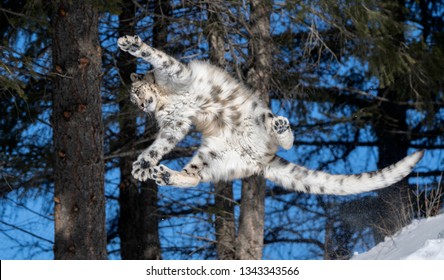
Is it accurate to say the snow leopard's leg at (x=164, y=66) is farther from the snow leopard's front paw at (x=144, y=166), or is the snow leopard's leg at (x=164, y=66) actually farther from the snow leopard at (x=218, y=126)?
the snow leopard's front paw at (x=144, y=166)

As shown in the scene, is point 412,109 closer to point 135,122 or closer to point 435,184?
point 435,184

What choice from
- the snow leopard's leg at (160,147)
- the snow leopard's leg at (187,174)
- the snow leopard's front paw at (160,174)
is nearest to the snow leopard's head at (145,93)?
the snow leopard's leg at (160,147)

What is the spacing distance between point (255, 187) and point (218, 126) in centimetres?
338

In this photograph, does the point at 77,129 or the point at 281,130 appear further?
the point at 77,129

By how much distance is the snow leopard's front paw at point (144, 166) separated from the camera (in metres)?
5.73

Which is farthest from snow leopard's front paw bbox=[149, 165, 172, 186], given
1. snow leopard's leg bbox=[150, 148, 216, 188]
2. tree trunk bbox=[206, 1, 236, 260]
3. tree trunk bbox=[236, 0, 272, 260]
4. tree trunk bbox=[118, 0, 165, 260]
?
→ tree trunk bbox=[118, 0, 165, 260]

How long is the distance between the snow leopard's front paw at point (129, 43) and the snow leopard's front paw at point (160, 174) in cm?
98

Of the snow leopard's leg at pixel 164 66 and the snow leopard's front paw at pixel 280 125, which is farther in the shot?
the snow leopard's leg at pixel 164 66

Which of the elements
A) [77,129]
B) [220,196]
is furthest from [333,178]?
[220,196]

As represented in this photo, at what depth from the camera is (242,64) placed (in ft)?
32.7

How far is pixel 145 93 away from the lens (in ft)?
21.9

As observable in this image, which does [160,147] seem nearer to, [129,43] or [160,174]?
[160,174]

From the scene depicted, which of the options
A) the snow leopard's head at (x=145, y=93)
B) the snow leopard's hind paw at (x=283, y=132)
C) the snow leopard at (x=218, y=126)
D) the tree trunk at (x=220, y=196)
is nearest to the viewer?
the snow leopard's hind paw at (x=283, y=132)

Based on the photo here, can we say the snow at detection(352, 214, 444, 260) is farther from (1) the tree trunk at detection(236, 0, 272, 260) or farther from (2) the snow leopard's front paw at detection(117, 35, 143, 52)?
(2) the snow leopard's front paw at detection(117, 35, 143, 52)
